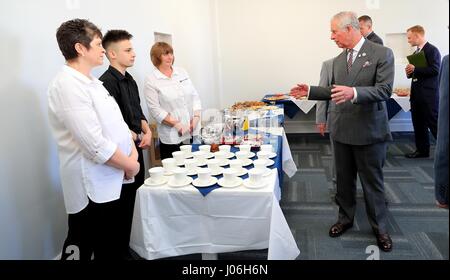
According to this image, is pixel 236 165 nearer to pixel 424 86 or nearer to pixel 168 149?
Answer: pixel 168 149

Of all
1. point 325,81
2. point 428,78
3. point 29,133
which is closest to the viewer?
point 29,133

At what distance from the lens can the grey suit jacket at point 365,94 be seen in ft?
6.54

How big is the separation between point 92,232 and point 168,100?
127 centimetres

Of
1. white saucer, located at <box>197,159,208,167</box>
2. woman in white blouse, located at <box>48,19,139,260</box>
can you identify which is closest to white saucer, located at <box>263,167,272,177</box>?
white saucer, located at <box>197,159,208,167</box>

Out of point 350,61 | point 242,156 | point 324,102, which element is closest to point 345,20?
point 350,61

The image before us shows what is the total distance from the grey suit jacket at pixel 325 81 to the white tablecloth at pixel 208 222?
95 centimetres

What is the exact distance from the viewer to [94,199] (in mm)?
1652

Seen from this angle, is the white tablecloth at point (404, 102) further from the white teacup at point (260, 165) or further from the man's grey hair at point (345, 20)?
the white teacup at point (260, 165)

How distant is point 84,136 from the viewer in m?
1.50

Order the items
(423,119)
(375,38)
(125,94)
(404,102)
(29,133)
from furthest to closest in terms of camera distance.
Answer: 1. (404,102)
2. (423,119)
3. (375,38)
4. (125,94)
5. (29,133)

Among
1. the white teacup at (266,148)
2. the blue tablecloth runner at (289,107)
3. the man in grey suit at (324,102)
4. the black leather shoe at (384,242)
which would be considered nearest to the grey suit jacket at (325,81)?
the man in grey suit at (324,102)

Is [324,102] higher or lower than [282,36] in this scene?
lower

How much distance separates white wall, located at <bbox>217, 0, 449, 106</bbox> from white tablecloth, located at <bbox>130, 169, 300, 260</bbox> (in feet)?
13.7

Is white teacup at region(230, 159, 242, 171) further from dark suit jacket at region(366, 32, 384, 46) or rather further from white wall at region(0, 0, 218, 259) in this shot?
dark suit jacket at region(366, 32, 384, 46)
